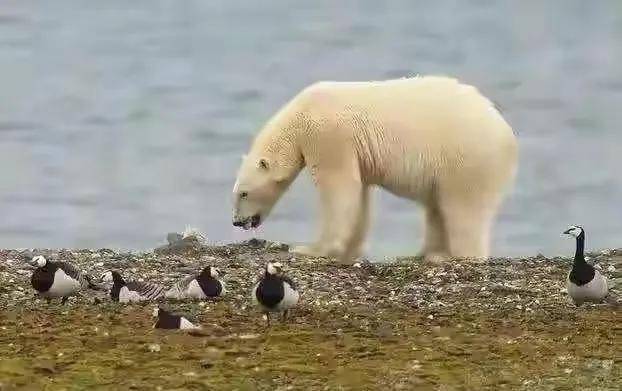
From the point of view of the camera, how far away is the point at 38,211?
18.6 m

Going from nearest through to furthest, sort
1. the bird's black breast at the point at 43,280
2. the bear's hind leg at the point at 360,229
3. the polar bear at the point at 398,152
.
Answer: the bird's black breast at the point at 43,280, the polar bear at the point at 398,152, the bear's hind leg at the point at 360,229

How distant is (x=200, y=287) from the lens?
346 inches

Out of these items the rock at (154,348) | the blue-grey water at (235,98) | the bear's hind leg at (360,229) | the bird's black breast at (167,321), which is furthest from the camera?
the blue-grey water at (235,98)

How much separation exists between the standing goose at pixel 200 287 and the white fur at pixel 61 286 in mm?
537

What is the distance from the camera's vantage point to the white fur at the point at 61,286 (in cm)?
860

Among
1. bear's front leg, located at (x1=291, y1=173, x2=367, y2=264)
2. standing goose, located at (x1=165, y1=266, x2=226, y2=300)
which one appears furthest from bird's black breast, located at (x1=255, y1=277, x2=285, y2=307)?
bear's front leg, located at (x1=291, y1=173, x2=367, y2=264)

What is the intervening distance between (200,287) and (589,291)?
213cm

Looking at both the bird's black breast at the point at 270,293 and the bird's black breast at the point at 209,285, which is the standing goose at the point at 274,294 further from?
the bird's black breast at the point at 209,285

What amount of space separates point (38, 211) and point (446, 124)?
8104 mm

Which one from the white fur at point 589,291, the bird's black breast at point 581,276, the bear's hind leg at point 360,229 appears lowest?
the white fur at point 589,291

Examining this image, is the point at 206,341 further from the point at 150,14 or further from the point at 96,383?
the point at 150,14

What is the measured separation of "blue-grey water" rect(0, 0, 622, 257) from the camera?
712 inches

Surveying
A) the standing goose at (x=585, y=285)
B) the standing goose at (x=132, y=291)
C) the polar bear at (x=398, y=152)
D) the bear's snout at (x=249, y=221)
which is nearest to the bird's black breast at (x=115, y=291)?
the standing goose at (x=132, y=291)

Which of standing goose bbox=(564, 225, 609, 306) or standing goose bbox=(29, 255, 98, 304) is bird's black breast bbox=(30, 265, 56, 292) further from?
standing goose bbox=(564, 225, 609, 306)
